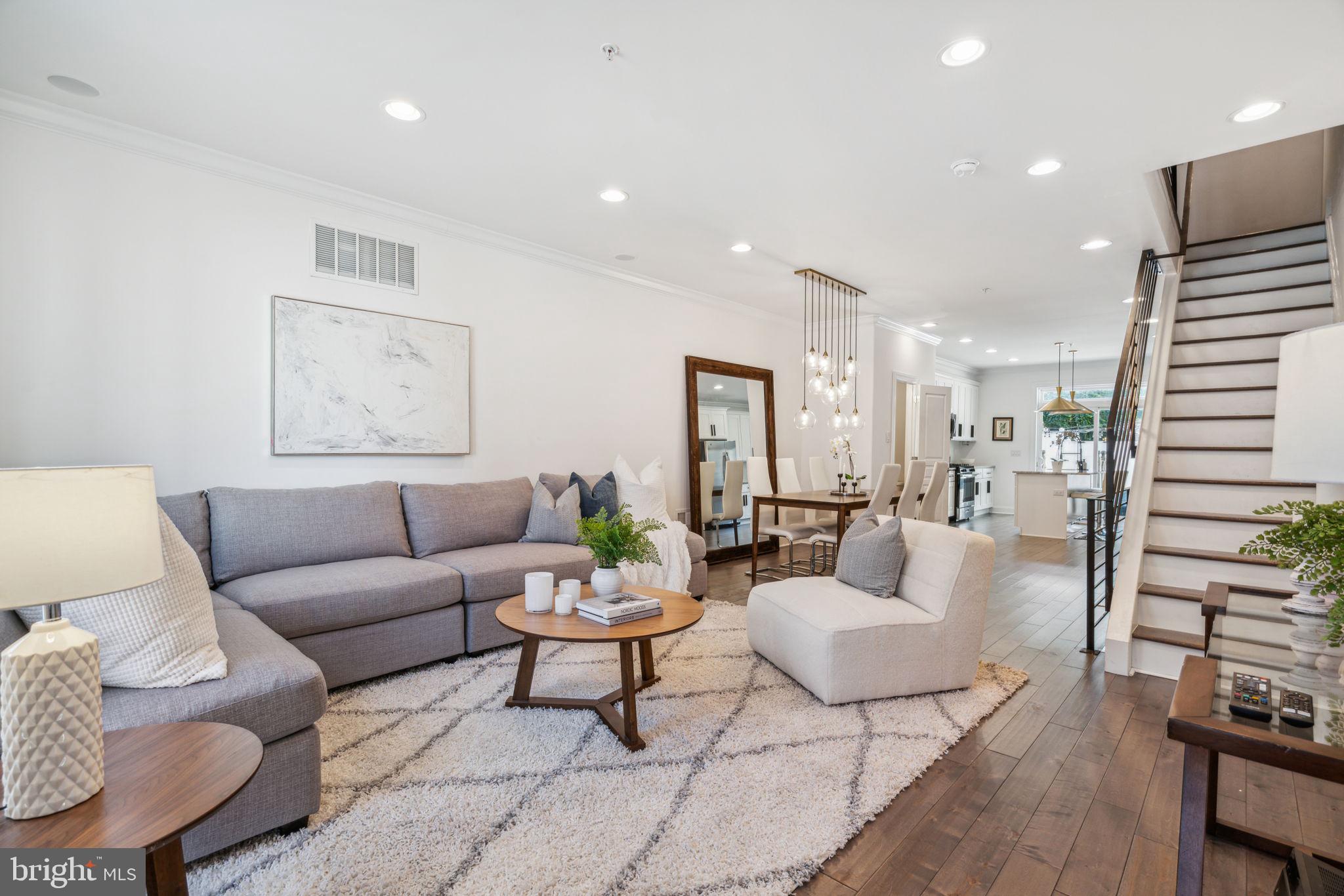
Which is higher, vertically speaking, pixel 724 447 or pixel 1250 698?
pixel 724 447

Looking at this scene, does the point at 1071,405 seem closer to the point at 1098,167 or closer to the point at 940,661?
the point at 1098,167

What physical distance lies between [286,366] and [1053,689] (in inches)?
164

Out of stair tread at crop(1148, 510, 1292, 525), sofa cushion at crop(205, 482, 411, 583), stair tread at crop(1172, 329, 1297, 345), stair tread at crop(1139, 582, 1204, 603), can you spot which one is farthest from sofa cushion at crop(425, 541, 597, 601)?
stair tread at crop(1172, 329, 1297, 345)

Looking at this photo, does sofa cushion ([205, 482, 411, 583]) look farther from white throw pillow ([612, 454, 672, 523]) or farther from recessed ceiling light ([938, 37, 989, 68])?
recessed ceiling light ([938, 37, 989, 68])

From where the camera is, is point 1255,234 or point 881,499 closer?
point 881,499

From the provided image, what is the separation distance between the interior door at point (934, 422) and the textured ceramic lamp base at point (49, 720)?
783 cm

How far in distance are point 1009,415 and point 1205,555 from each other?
8568 mm

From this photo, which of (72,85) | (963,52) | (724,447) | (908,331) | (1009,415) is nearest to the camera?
(963,52)

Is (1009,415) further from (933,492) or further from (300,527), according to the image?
(300,527)

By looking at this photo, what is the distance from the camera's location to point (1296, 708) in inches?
52.0

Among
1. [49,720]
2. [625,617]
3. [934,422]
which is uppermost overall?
[934,422]

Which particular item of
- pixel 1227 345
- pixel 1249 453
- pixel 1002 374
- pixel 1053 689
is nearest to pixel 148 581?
pixel 1053 689

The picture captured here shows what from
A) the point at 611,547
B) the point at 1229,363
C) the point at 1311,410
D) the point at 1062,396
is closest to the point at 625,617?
the point at 611,547

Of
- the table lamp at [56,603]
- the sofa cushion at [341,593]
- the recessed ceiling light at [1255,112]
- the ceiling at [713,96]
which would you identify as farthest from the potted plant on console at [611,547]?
the recessed ceiling light at [1255,112]
